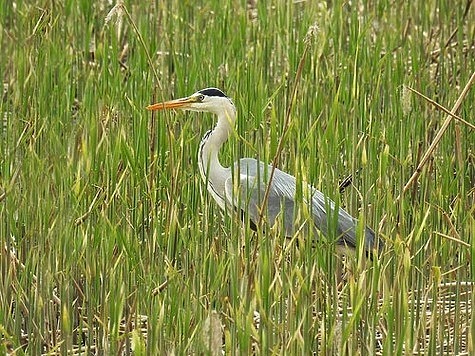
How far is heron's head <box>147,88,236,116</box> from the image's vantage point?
383 centimetres

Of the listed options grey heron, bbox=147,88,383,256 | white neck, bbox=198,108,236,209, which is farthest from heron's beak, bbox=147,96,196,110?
white neck, bbox=198,108,236,209

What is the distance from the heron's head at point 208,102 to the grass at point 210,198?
0.06 metres

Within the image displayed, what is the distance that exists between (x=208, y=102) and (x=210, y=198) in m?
0.35

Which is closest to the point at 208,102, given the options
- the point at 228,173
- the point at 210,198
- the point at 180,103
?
the point at 180,103

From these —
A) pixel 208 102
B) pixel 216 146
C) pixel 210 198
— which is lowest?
pixel 210 198

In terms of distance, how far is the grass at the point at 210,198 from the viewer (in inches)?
106

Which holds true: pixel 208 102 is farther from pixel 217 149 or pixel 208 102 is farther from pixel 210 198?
pixel 210 198

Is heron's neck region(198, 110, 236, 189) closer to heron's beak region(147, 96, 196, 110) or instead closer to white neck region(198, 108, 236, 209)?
white neck region(198, 108, 236, 209)

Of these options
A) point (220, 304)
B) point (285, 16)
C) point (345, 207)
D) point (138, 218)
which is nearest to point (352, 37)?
point (285, 16)

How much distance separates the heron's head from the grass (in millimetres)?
58

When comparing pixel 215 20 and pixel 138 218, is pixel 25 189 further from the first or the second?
pixel 215 20

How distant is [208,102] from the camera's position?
386 centimetres

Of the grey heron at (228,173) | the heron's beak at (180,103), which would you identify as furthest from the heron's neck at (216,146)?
the heron's beak at (180,103)

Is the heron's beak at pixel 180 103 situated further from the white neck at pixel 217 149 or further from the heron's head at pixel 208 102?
the white neck at pixel 217 149
